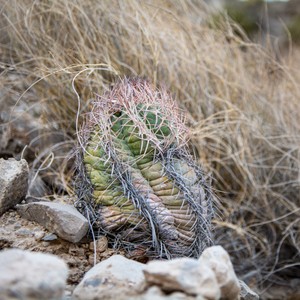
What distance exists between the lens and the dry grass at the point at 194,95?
9.27ft

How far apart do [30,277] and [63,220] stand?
669 mm

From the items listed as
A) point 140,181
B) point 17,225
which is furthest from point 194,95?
point 17,225

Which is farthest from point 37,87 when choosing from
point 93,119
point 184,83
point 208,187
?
point 208,187

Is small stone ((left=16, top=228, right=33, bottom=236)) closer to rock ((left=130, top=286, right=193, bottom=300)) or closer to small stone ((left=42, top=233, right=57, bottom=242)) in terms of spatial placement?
small stone ((left=42, top=233, right=57, bottom=242))

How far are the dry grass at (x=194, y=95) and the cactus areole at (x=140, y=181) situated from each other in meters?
0.84

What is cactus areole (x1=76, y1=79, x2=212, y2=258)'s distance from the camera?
5.72 feet

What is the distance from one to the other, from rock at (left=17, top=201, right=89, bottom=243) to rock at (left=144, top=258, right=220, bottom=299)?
54cm

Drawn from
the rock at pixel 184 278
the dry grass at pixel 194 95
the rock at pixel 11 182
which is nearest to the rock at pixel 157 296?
the rock at pixel 184 278

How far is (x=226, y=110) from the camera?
2.94m

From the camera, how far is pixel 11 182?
6.11ft

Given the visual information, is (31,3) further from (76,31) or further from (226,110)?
(226,110)

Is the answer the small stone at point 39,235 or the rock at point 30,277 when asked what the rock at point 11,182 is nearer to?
the small stone at point 39,235

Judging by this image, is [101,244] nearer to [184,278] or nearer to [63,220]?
[63,220]

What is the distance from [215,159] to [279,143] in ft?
1.67
